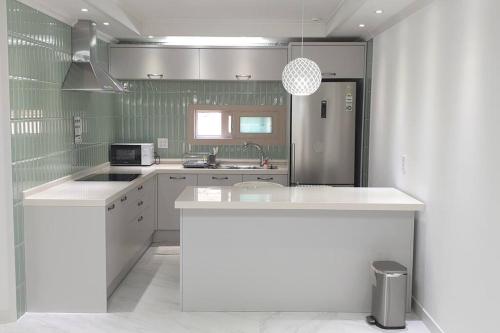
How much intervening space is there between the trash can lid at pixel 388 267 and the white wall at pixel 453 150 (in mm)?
195

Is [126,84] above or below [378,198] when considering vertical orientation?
above

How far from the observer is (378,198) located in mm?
4148

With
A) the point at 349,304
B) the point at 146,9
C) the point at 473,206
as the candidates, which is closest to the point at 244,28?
the point at 146,9

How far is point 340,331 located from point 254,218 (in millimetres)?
976

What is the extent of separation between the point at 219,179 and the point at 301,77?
7.78 ft

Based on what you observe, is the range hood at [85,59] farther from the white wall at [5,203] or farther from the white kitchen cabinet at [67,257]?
the white kitchen cabinet at [67,257]

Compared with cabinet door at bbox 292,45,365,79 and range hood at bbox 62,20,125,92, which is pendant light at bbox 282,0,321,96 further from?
cabinet door at bbox 292,45,365,79

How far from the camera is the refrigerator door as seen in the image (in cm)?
599

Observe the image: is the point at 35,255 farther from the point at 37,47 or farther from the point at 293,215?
the point at 293,215

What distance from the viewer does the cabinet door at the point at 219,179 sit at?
6254mm

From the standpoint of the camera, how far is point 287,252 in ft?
13.5

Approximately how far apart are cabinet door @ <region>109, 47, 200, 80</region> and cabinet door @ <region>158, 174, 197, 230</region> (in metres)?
1.13

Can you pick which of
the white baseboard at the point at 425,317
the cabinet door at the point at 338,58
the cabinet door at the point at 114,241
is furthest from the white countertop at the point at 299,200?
the cabinet door at the point at 338,58

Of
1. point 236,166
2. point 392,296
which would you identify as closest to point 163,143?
point 236,166
